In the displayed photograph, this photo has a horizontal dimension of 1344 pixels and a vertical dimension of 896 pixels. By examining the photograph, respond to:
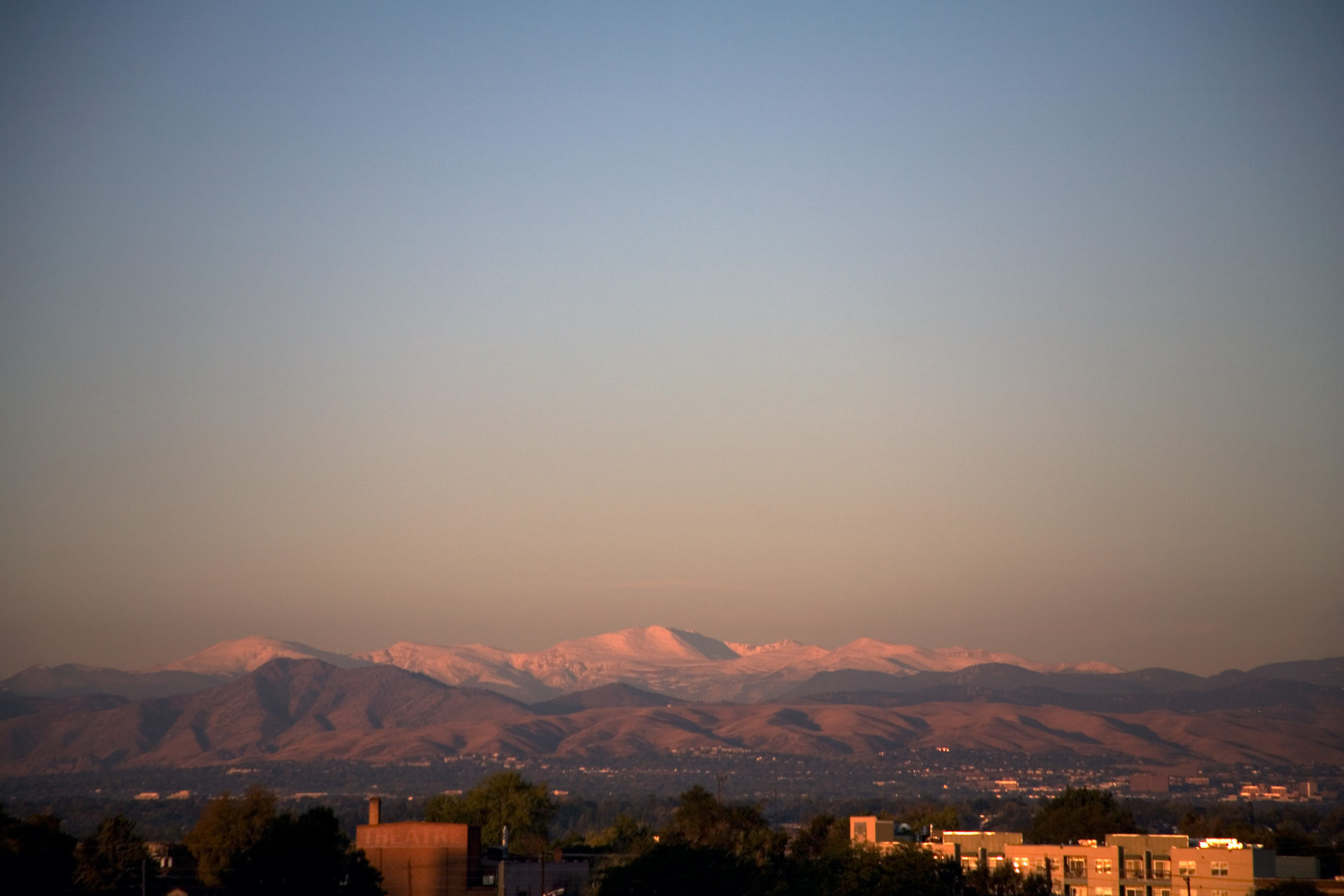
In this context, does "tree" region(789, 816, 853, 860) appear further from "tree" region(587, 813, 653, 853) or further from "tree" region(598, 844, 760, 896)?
"tree" region(598, 844, 760, 896)

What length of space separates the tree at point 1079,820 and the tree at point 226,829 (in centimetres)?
8281

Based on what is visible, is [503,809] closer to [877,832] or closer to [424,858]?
[877,832]

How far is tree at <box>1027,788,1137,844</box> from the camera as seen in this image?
17062cm

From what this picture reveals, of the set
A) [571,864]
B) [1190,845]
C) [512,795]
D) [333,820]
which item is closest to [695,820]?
[512,795]

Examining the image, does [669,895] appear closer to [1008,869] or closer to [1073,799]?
[1008,869]

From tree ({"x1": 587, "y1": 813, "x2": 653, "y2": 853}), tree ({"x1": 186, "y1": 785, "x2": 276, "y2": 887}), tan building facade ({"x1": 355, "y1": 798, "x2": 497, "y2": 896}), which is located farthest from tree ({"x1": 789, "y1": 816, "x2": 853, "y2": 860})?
tree ({"x1": 186, "y1": 785, "x2": 276, "y2": 887})

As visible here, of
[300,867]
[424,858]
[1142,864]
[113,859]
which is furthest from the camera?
[1142,864]

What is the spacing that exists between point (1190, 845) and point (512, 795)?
260ft

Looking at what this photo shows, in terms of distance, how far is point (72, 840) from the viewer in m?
102

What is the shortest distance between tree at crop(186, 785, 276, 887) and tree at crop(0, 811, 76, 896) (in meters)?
17.4

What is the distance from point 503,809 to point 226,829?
46.2 metres

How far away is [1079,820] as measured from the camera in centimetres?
17438

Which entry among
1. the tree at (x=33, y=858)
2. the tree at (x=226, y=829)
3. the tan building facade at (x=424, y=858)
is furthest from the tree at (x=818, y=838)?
→ the tree at (x=33, y=858)

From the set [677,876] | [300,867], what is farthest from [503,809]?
[300,867]
